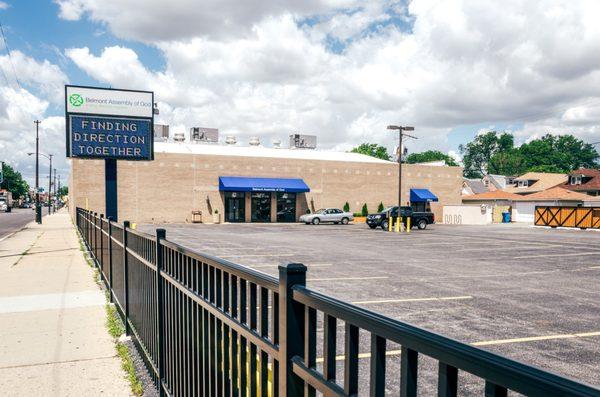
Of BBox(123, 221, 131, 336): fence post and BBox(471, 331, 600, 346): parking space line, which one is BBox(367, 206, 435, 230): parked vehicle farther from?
BBox(123, 221, 131, 336): fence post

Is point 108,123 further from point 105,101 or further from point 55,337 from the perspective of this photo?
point 55,337

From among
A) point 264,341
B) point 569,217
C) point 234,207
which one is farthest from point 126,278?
point 569,217

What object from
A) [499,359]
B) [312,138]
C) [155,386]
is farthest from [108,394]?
[312,138]

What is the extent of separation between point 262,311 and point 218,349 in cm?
88

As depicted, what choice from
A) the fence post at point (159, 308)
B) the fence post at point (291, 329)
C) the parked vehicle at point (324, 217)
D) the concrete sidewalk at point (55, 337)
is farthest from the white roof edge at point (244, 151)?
the fence post at point (291, 329)

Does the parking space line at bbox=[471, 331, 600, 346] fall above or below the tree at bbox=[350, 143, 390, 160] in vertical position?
below

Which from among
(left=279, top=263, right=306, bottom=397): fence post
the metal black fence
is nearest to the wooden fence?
the metal black fence

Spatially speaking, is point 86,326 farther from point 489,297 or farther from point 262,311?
point 489,297

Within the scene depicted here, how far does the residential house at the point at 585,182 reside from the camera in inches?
2582

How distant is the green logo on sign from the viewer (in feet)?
66.8

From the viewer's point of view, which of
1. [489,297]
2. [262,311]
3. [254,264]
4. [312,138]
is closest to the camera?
[262,311]

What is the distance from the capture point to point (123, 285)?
6730 mm

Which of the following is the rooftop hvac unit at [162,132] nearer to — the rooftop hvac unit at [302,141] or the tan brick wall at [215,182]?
the tan brick wall at [215,182]

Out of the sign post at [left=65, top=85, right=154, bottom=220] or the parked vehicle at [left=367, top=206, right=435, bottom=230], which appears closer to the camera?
the sign post at [left=65, top=85, right=154, bottom=220]
